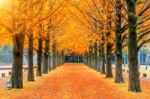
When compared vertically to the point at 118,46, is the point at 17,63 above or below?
below

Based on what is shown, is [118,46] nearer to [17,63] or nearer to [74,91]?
[17,63]

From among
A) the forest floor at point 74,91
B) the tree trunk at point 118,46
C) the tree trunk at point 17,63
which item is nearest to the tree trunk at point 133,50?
the forest floor at point 74,91

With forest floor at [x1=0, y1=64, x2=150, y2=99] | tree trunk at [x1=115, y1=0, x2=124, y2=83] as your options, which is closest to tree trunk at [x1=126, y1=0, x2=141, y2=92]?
forest floor at [x1=0, y1=64, x2=150, y2=99]

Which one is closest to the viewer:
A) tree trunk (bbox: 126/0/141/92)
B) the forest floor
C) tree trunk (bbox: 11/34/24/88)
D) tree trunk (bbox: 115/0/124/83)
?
the forest floor

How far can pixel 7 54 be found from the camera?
141m

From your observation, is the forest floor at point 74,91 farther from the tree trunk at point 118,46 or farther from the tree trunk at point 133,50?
the tree trunk at point 118,46

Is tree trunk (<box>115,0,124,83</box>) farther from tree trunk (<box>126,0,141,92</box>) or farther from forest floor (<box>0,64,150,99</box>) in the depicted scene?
tree trunk (<box>126,0,141,92</box>)

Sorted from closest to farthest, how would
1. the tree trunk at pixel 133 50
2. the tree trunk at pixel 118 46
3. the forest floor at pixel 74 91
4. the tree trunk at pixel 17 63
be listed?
the forest floor at pixel 74 91, the tree trunk at pixel 133 50, the tree trunk at pixel 17 63, the tree trunk at pixel 118 46

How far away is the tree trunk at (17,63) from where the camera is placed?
27.9 m

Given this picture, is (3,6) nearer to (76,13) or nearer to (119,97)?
(119,97)

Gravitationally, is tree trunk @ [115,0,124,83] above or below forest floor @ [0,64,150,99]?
above

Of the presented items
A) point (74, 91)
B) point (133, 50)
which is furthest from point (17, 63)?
point (133, 50)

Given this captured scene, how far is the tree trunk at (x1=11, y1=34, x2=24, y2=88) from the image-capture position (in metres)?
27.9

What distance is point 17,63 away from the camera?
28344mm
